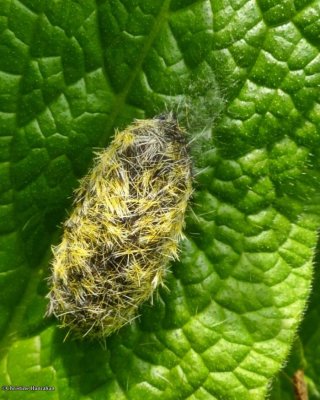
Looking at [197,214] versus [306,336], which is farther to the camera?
[306,336]

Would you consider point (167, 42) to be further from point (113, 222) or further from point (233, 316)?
point (233, 316)

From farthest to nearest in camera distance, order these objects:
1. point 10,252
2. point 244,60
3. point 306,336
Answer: point 306,336
point 10,252
point 244,60

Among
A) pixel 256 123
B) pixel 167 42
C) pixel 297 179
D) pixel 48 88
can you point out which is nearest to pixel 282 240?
pixel 297 179

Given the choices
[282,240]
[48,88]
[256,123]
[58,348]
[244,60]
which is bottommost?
[58,348]

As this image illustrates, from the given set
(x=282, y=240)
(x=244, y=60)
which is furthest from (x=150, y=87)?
(x=282, y=240)

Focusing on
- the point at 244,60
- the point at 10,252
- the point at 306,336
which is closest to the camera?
the point at 244,60

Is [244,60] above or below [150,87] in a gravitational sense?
above
